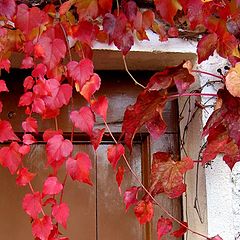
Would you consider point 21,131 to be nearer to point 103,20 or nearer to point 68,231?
point 68,231

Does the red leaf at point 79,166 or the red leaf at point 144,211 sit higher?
the red leaf at point 79,166

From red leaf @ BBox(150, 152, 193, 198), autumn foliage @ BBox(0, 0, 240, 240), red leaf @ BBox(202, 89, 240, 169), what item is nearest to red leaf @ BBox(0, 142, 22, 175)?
autumn foliage @ BBox(0, 0, 240, 240)

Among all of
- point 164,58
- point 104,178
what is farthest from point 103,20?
point 104,178

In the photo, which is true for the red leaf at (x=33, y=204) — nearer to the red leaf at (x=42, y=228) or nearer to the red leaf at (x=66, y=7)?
the red leaf at (x=42, y=228)

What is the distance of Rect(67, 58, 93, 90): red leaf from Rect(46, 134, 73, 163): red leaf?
5.3 inches

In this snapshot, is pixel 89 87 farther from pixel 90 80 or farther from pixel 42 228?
pixel 42 228

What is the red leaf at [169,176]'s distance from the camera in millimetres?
1313

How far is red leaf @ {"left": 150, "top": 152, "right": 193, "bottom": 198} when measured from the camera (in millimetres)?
1313

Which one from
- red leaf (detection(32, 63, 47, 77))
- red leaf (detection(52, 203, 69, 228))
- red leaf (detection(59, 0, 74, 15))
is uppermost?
red leaf (detection(59, 0, 74, 15))

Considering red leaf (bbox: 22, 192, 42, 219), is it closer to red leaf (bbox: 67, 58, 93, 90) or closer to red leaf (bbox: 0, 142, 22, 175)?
red leaf (bbox: 0, 142, 22, 175)

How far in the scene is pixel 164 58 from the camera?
1.59 m

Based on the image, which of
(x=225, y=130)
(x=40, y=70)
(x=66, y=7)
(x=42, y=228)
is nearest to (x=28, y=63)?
(x=40, y=70)

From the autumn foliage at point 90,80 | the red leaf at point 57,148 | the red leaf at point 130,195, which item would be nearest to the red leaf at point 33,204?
the autumn foliage at point 90,80

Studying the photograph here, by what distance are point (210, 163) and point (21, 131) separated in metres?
0.56
